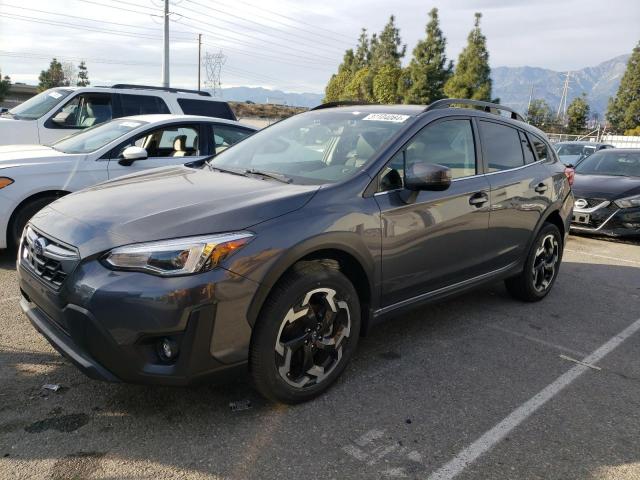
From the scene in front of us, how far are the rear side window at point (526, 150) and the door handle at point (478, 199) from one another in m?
0.93

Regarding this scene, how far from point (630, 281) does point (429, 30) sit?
3754 cm

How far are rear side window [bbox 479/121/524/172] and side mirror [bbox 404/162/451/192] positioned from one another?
3.59 ft

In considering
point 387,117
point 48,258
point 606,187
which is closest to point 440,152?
point 387,117

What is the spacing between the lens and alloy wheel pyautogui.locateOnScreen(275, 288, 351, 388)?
110 inches

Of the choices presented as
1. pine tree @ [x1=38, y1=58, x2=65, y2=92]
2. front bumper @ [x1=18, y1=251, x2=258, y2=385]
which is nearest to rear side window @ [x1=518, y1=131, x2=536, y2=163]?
front bumper @ [x1=18, y1=251, x2=258, y2=385]

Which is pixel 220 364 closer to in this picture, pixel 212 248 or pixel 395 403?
pixel 212 248

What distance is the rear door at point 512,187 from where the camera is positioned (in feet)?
13.6

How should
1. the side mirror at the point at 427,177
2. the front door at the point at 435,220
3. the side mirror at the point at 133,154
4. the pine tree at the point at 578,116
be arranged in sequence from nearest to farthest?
1. the side mirror at the point at 427,177
2. the front door at the point at 435,220
3. the side mirror at the point at 133,154
4. the pine tree at the point at 578,116

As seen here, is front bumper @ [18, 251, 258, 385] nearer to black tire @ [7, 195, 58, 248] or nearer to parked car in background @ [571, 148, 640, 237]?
black tire @ [7, 195, 58, 248]

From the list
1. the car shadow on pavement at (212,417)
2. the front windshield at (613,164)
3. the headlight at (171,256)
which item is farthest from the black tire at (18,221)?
the front windshield at (613,164)

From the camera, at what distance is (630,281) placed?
6.00 metres

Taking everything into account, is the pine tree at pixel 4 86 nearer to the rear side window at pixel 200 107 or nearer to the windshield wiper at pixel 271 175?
the rear side window at pixel 200 107

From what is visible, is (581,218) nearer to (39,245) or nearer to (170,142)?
(170,142)

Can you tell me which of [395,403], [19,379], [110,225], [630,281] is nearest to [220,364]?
[110,225]
